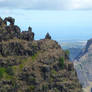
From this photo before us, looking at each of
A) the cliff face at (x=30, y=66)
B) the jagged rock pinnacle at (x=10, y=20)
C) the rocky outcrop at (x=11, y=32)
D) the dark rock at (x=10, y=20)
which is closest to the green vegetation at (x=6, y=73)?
the cliff face at (x=30, y=66)

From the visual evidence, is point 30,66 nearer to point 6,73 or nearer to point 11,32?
point 6,73

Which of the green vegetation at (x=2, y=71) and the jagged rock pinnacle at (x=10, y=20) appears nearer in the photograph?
the green vegetation at (x=2, y=71)

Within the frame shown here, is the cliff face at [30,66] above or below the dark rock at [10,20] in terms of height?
below

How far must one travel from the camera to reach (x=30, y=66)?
71.4m

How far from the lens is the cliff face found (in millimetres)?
68312

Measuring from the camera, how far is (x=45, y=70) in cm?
7306

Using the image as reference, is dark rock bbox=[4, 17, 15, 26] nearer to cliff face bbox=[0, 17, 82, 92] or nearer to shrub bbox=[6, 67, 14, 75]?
cliff face bbox=[0, 17, 82, 92]

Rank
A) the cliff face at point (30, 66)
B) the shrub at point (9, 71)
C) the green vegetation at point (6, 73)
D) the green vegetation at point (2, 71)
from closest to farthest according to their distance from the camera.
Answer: the green vegetation at point (2, 71) < the green vegetation at point (6, 73) < the cliff face at point (30, 66) < the shrub at point (9, 71)

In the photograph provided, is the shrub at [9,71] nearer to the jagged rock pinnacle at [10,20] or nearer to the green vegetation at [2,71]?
the green vegetation at [2,71]

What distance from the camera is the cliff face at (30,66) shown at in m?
68.3

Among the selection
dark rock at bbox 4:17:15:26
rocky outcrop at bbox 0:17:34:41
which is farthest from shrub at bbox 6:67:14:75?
dark rock at bbox 4:17:15:26

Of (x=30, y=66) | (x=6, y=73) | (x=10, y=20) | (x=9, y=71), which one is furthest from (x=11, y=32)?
(x=6, y=73)

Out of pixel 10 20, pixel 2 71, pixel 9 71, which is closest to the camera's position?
pixel 2 71

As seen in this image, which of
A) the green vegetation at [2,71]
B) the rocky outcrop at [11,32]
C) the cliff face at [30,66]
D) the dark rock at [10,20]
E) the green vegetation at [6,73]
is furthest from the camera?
the dark rock at [10,20]
